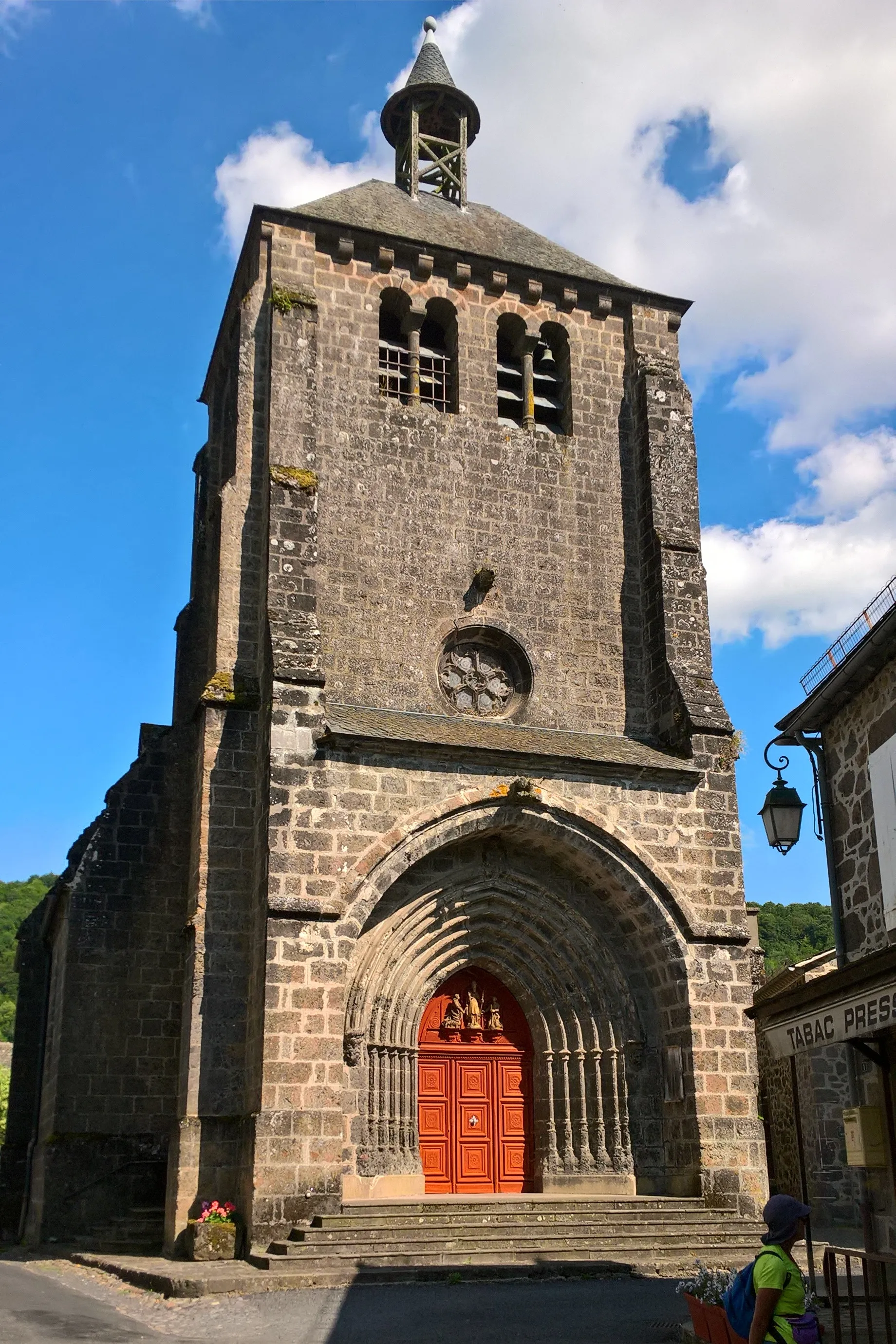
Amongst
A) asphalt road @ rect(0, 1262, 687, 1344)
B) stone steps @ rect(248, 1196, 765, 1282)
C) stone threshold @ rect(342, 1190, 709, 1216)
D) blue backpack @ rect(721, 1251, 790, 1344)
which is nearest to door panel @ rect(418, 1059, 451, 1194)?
stone threshold @ rect(342, 1190, 709, 1216)

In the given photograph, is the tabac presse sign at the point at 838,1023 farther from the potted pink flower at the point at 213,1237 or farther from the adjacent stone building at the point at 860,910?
the potted pink flower at the point at 213,1237

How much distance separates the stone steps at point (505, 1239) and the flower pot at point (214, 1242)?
425mm

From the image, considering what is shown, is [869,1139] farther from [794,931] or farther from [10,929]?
[10,929]

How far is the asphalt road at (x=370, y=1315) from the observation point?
798 cm

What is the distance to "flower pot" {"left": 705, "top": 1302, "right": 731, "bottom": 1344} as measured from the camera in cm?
624

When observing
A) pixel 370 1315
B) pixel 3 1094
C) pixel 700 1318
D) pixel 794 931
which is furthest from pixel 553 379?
pixel 794 931

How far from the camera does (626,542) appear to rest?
647 inches

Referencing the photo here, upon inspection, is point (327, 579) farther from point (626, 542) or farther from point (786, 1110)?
point (786, 1110)

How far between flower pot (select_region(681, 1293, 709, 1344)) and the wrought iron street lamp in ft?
11.7

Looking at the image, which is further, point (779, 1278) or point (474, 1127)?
point (474, 1127)

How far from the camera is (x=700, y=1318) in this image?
6.68m

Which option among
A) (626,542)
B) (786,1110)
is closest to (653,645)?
(626,542)

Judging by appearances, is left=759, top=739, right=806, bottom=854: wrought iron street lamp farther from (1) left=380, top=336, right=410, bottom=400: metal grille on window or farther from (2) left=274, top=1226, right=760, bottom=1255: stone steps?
(1) left=380, top=336, right=410, bottom=400: metal grille on window

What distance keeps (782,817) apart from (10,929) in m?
40.7
